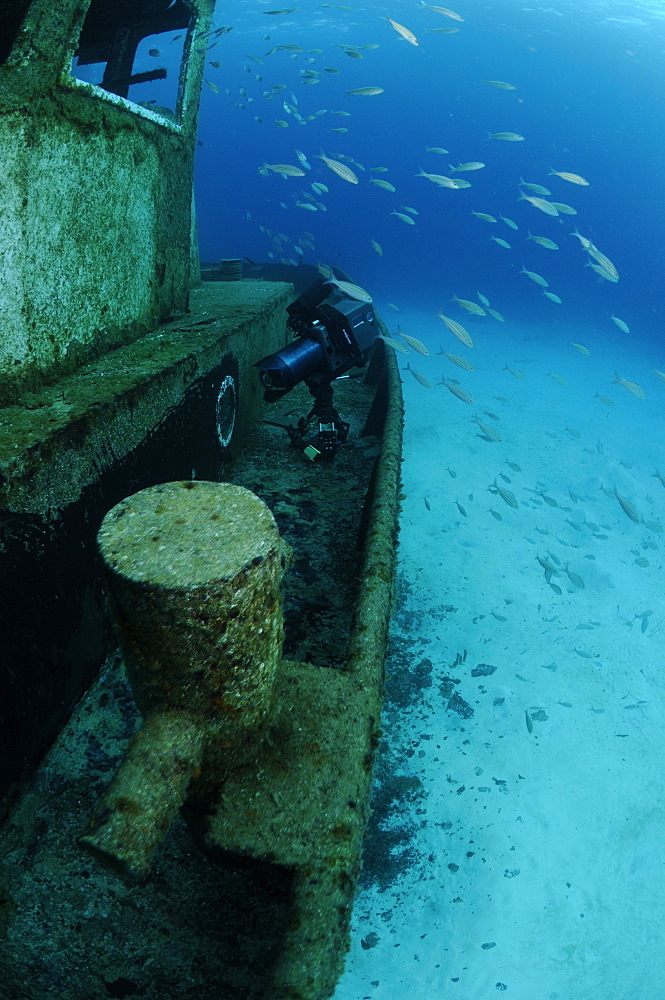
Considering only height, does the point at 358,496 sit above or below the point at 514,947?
above

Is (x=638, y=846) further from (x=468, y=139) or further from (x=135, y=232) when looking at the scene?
(x=468, y=139)

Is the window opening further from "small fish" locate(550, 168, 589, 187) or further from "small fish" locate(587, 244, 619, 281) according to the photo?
"small fish" locate(587, 244, 619, 281)

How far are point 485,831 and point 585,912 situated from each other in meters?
0.75

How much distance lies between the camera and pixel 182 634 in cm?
143

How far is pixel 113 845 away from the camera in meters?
1.22

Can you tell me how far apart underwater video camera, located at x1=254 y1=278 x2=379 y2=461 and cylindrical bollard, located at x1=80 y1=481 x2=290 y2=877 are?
2.65 meters

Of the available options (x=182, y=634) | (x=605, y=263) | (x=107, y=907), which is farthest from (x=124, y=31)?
(x=605, y=263)

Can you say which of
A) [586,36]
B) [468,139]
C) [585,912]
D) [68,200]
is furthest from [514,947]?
[468,139]

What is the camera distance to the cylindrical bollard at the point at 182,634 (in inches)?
52.4

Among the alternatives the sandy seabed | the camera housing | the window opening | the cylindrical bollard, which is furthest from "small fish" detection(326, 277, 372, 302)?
the cylindrical bollard

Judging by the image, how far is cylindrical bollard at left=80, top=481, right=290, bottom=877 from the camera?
1.33 metres

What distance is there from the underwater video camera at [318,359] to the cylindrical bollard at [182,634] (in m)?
2.65

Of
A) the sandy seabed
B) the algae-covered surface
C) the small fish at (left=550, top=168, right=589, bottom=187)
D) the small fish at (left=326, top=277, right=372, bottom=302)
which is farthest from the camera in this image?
the small fish at (left=550, top=168, right=589, bottom=187)

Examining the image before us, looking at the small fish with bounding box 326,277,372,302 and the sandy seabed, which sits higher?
the small fish with bounding box 326,277,372,302
